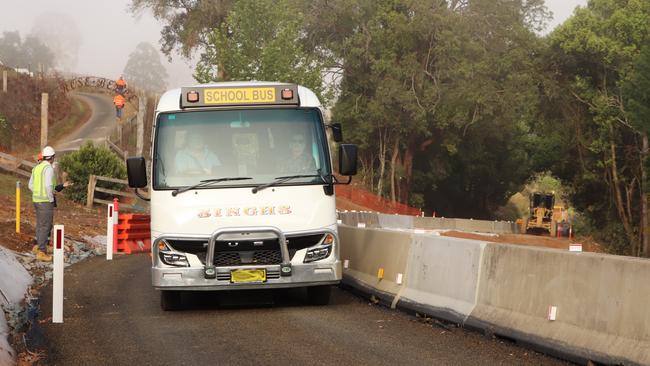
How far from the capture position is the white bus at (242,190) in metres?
12.2

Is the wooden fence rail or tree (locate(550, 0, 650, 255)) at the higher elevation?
tree (locate(550, 0, 650, 255))

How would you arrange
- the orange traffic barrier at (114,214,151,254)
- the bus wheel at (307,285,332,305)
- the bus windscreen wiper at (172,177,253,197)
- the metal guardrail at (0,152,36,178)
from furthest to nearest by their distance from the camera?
1. the metal guardrail at (0,152,36,178)
2. the orange traffic barrier at (114,214,151,254)
3. the bus wheel at (307,285,332,305)
4. the bus windscreen wiper at (172,177,253,197)

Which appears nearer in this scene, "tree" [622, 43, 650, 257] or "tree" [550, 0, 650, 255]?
"tree" [622, 43, 650, 257]

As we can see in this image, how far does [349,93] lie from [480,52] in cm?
1073

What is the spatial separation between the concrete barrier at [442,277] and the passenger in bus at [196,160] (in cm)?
267

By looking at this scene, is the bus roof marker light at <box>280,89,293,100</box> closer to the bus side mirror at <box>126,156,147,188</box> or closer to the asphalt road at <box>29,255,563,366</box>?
the bus side mirror at <box>126,156,147,188</box>

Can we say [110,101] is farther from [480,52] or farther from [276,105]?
[276,105]

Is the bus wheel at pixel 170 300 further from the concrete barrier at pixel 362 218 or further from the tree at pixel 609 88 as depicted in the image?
the tree at pixel 609 88

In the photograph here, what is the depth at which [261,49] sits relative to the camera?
2244 inches

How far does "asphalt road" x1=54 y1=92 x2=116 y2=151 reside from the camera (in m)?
56.9

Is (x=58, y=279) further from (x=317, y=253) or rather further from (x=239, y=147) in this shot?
(x=317, y=253)

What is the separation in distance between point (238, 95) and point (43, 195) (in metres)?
6.97

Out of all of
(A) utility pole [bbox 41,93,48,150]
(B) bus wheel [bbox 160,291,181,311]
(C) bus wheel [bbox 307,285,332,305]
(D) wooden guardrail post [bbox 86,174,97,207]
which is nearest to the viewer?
(B) bus wheel [bbox 160,291,181,311]

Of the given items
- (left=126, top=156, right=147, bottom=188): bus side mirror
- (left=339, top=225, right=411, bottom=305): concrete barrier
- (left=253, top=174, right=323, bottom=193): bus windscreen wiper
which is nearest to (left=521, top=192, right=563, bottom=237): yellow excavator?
(left=339, top=225, right=411, bottom=305): concrete barrier
